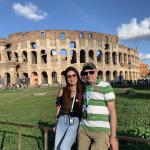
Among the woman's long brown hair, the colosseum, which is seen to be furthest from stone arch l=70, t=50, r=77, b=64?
the woman's long brown hair

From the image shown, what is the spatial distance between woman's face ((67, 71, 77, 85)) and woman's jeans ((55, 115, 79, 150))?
0.54 metres

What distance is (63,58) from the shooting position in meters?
64.0

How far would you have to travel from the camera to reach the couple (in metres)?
4.90

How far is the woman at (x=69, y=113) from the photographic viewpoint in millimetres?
5199

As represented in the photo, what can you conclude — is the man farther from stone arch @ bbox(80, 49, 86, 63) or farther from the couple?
stone arch @ bbox(80, 49, 86, 63)

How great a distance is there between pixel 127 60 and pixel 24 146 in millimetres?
64826

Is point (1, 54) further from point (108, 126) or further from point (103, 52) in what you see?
point (108, 126)

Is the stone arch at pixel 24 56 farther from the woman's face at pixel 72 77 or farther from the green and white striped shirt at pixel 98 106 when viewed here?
the green and white striped shirt at pixel 98 106

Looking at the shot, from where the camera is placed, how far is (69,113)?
210 inches

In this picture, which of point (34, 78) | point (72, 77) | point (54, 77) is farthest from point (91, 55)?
point (72, 77)

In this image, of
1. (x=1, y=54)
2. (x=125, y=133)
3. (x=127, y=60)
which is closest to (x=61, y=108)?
(x=125, y=133)

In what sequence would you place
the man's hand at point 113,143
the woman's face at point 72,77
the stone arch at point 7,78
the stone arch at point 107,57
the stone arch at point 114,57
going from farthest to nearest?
the stone arch at point 114,57 < the stone arch at point 107,57 < the stone arch at point 7,78 < the woman's face at point 72,77 < the man's hand at point 113,143

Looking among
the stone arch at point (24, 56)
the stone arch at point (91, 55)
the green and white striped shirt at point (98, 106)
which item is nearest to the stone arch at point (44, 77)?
the stone arch at point (24, 56)

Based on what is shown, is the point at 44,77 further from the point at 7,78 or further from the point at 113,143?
the point at 113,143
